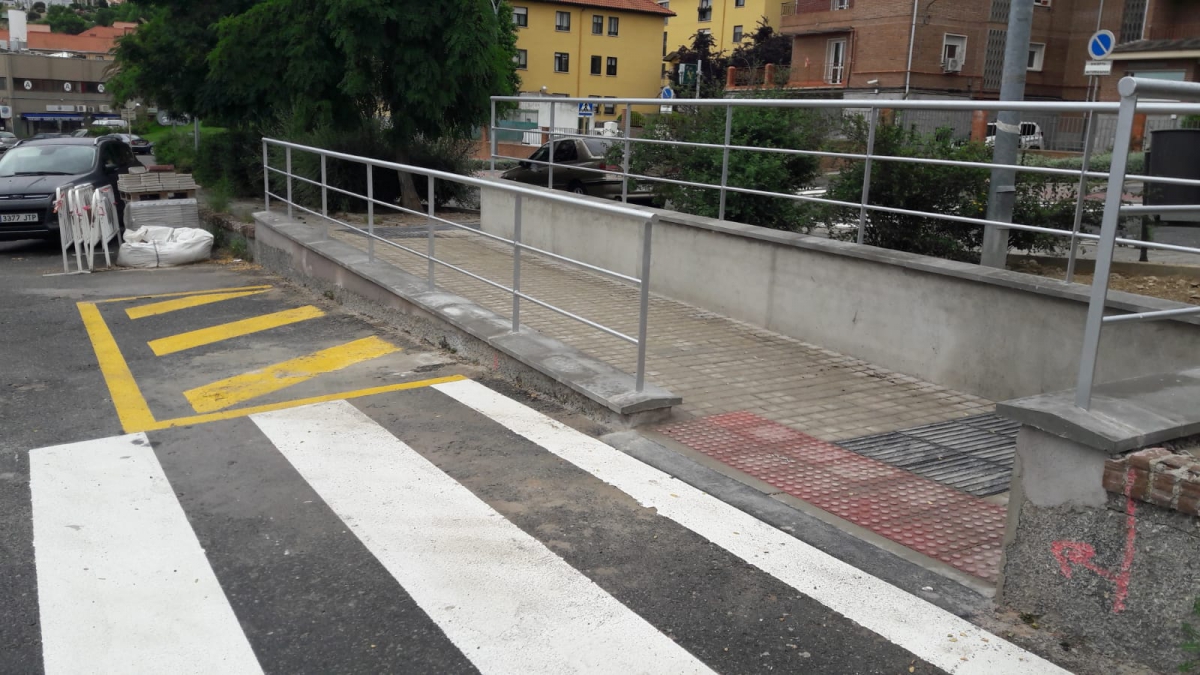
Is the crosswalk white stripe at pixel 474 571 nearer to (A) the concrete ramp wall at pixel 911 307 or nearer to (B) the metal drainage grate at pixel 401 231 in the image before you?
(A) the concrete ramp wall at pixel 911 307

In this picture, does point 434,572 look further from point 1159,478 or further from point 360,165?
point 360,165

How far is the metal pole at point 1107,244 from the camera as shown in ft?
12.7

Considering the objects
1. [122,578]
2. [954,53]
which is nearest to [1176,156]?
[122,578]

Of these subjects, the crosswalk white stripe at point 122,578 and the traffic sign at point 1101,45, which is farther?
the traffic sign at point 1101,45

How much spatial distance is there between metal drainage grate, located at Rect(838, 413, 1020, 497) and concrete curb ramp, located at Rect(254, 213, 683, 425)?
1371 mm

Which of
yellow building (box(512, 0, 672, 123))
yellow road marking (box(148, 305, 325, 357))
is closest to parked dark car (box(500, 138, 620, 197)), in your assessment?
yellow road marking (box(148, 305, 325, 357))

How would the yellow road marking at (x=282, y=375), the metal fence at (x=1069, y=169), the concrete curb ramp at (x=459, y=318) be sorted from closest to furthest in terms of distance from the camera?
the metal fence at (x=1069, y=169) → the concrete curb ramp at (x=459, y=318) → the yellow road marking at (x=282, y=375)

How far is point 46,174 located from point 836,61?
40854 mm

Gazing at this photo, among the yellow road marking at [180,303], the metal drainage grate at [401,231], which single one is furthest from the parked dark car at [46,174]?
the yellow road marking at [180,303]

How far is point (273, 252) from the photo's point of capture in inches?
530

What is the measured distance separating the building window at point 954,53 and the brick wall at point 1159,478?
1838 inches

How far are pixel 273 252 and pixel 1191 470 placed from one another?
1198cm

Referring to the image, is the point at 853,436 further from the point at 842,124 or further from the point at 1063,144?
the point at 842,124

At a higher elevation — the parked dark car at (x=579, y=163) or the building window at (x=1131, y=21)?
the building window at (x=1131, y=21)
